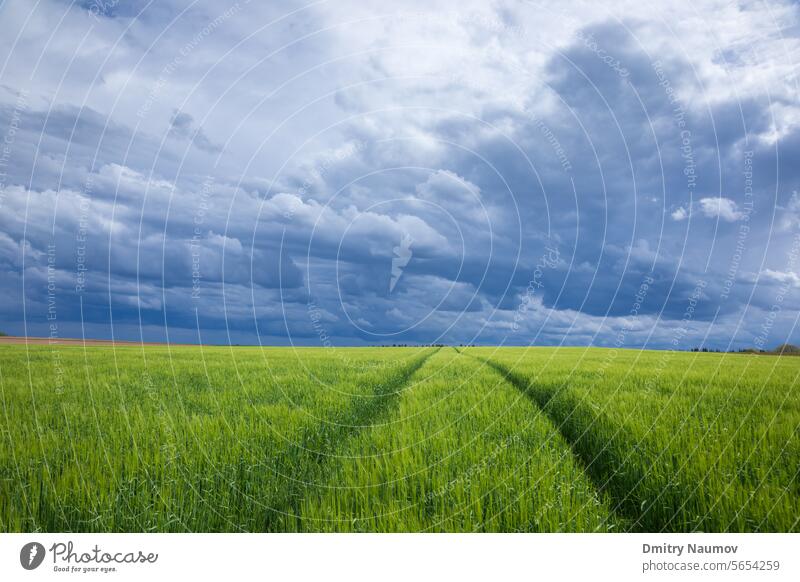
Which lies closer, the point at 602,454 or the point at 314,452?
the point at 314,452

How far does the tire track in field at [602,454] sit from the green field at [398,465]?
0.11 feet

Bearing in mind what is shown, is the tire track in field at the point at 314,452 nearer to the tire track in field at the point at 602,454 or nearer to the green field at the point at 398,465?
the green field at the point at 398,465

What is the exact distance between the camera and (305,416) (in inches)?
359

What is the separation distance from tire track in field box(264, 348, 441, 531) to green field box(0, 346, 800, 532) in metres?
0.03
